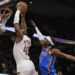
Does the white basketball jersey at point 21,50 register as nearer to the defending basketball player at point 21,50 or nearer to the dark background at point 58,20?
the defending basketball player at point 21,50

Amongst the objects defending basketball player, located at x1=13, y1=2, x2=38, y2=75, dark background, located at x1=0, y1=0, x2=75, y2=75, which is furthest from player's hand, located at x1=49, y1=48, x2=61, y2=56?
dark background, located at x1=0, y1=0, x2=75, y2=75

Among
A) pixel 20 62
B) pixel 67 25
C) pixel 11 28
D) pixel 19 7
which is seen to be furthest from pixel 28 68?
pixel 67 25

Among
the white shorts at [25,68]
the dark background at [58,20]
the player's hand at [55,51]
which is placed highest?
the player's hand at [55,51]

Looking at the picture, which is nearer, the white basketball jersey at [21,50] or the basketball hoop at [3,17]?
the white basketball jersey at [21,50]

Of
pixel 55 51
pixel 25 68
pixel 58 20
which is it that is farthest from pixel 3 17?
pixel 58 20

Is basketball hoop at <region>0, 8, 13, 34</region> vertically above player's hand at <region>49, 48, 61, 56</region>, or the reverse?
basketball hoop at <region>0, 8, 13, 34</region>

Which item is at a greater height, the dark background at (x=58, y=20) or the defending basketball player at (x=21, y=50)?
the defending basketball player at (x=21, y=50)

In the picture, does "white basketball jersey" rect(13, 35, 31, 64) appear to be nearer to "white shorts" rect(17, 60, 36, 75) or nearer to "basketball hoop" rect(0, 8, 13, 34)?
"white shorts" rect(17, 60, 36, 75)

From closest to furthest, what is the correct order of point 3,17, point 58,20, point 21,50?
1. point 21,50
2. point 3,17
3. point 58,20

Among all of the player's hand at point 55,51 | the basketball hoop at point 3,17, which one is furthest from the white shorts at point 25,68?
the basketball hoop at point 3,17

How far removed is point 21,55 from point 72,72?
787 cm

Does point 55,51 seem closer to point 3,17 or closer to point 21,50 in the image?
point 21,50

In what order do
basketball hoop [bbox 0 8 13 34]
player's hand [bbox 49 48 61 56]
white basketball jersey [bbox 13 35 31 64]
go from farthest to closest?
basketball hoop [bbox 0 8 13 34] → white basketball jersey [bbox 13 35 31 64] → player's hand [bbox 49 48 61 56]

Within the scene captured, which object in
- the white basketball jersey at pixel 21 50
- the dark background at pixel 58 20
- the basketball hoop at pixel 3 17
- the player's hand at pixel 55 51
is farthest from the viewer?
the dark background at pixel 58 20
